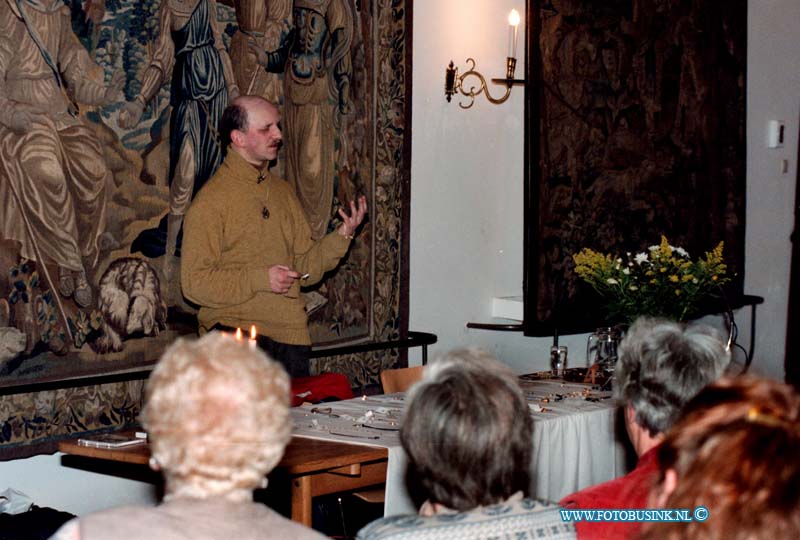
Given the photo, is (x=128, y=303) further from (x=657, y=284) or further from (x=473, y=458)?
(x=473, y=458)

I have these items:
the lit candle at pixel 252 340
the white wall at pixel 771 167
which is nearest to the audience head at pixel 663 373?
the lit candle at pixel 252 340

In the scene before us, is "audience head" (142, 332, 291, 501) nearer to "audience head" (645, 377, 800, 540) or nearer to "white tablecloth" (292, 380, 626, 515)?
"audience head" (645, 377, 800, 540)

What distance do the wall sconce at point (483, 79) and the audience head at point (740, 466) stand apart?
20.5ft

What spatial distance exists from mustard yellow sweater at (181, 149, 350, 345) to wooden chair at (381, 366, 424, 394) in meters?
0.56

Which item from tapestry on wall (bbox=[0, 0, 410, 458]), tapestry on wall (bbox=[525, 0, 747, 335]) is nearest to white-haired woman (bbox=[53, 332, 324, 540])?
tapestry on wall (bbox=[0, 0, 410, 458])

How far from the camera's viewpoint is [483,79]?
25.6 feet

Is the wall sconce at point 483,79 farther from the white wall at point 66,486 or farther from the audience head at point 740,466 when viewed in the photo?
the audience head at point 740,466

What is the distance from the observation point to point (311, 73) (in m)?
6.50

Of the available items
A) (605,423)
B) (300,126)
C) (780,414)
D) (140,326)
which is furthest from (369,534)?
(300,126)

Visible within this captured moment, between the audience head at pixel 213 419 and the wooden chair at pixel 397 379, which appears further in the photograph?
the wooden chair at pixel 397 379

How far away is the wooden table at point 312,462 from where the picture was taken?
390cm

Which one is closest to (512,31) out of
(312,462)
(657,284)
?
(657,284)

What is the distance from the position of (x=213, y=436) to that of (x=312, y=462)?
1.81m

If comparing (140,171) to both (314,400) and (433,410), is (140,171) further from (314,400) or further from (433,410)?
(433,410)
